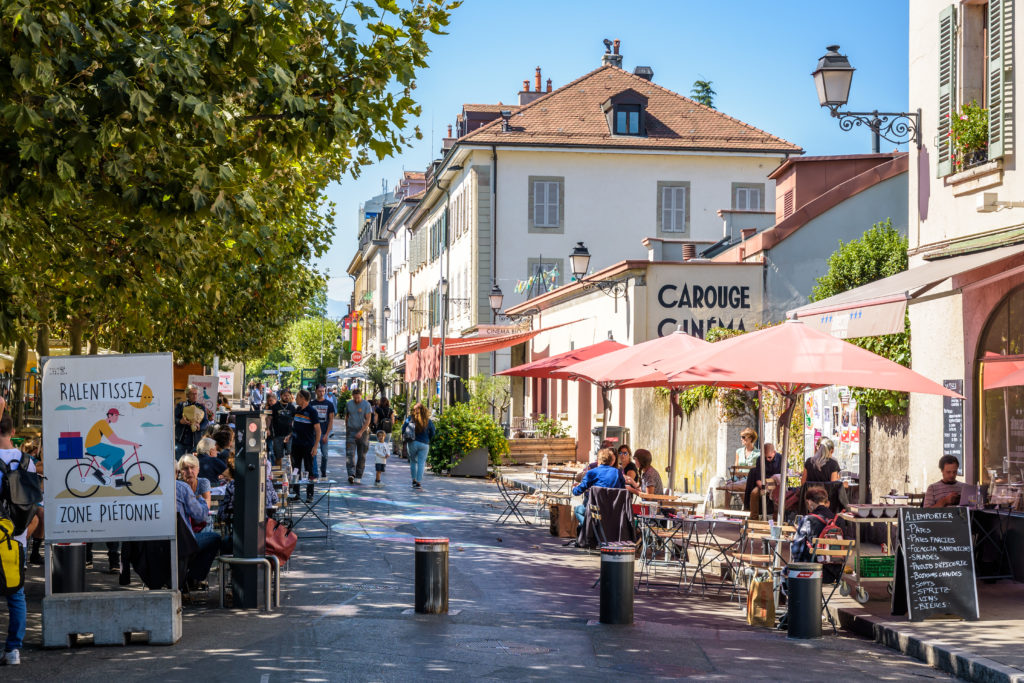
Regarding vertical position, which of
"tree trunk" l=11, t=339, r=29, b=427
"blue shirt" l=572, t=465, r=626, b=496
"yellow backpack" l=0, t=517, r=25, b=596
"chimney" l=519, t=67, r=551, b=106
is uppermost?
"chimney" l=519, t=67, r=551, b=106

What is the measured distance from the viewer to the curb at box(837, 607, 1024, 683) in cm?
854

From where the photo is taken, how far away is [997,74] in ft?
45.6

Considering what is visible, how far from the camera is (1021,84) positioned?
13.5 m

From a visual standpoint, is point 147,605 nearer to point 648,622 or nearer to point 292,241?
point 648,622

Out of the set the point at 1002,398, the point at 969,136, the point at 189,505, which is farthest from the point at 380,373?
the point at 189,505

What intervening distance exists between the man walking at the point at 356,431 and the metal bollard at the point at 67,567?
13.9 metres

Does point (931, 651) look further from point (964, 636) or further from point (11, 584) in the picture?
point (11, 584)

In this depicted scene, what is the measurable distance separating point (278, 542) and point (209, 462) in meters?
2.90

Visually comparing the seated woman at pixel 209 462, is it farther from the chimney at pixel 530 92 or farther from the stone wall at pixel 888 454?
the chimney at pixel 530 92

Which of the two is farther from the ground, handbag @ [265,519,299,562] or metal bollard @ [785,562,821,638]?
handbag @ [265,519,299,562]

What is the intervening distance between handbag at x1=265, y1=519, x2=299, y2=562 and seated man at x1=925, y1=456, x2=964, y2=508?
21.2 feet

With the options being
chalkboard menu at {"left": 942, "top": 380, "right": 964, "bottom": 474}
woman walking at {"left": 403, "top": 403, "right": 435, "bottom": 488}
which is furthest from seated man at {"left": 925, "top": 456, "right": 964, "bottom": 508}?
woman walking at {"left": 403, "top": 403, "right": 435, "bottom": 488}

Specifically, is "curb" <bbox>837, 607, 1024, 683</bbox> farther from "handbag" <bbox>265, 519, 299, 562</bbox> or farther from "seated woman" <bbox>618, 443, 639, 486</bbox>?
"handbag" <bbox>265, 519, 299, 562</bbox>

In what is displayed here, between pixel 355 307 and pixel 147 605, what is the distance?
99.0 meters
